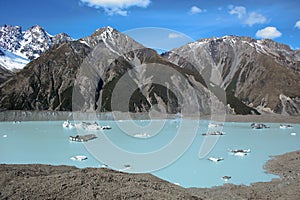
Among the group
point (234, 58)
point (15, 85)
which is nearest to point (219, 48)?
point (234, 58)

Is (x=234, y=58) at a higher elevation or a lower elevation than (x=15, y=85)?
higher

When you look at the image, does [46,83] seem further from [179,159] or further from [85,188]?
[85,188]

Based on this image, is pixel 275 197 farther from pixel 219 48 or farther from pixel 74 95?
pixel 219 48

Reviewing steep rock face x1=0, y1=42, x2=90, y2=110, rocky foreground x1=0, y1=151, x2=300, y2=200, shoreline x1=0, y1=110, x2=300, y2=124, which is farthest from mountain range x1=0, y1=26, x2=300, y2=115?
rocky foreground x1=0, y1=151, x2=300, y2=200

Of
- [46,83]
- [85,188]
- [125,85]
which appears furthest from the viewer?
[46,83]

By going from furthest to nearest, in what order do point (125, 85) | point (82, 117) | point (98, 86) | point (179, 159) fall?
1. point (98, 86)
2. point (125, 85)
3. point (82, 117)
4. point (179, 159)

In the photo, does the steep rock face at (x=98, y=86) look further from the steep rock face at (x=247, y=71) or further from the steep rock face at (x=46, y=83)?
the steep rock face at (x=247, y=71)

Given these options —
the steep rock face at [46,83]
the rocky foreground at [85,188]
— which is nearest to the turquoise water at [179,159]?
the rocky foreground at [85,188]

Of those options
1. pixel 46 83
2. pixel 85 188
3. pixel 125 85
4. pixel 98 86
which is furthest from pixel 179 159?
pixel 46 83

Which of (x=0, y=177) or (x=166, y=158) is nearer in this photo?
(x=0, y=177)
